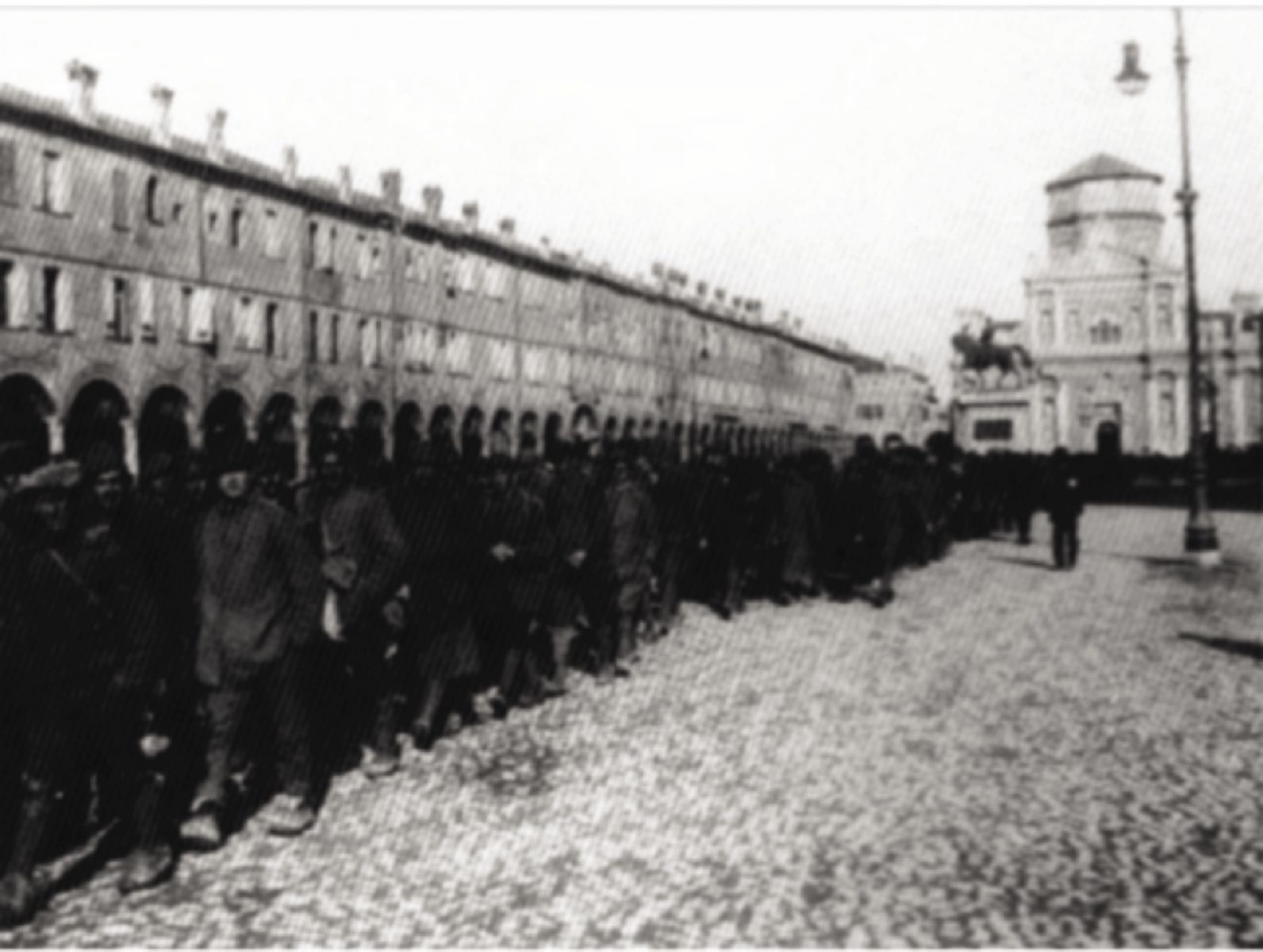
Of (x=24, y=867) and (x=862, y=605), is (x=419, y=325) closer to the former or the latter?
(x=862, y=605)

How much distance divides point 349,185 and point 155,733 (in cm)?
4154

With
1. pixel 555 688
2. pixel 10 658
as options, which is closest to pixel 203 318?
pixel 555 688

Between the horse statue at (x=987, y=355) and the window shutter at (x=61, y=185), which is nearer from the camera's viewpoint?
the window shutter at (x=61, y=185)

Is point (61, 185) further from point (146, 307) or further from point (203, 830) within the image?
point (203, 830)

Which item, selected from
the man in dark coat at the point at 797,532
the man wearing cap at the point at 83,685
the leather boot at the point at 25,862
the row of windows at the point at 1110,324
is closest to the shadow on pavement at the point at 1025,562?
the man in dark coat at the point at 797,532

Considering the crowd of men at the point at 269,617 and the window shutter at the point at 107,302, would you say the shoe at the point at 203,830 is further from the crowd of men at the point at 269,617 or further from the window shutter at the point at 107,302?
the window shutter at the point at 107,302

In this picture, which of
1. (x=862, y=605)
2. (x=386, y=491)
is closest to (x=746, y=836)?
(x=386, y=491)

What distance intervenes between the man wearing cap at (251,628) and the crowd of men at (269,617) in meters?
0.01

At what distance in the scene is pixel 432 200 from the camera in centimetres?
5094

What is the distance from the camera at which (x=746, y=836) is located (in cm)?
601

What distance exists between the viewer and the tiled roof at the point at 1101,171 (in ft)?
260

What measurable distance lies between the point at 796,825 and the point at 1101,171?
→ 79842 mm

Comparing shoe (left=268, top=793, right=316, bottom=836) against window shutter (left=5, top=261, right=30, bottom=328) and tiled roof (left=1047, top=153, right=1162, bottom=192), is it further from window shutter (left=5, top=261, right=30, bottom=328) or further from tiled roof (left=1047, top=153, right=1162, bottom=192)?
tiled roof (left=1047, top=153, right=1162, bottom=192)

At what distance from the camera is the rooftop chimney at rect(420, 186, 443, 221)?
2002 inches
